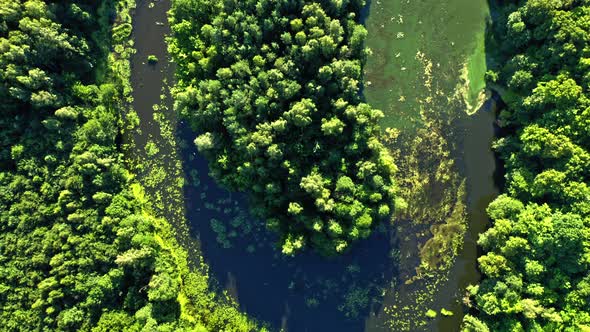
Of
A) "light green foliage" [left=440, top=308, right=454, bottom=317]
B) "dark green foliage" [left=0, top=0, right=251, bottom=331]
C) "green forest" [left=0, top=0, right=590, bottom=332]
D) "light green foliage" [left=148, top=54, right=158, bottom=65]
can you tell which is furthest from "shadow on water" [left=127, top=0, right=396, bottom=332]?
"light green foliage" [left=148, top=54, right=158, bottom=65]

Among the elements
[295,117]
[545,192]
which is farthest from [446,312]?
[295,117]

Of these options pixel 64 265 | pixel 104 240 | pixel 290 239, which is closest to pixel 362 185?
pixel 290 239

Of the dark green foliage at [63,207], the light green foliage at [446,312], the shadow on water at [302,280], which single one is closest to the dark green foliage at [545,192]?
the light green foliage at [446,312]

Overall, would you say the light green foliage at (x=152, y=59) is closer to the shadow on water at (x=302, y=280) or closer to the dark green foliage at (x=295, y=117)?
the dark green foliage at (x=295, y=117)

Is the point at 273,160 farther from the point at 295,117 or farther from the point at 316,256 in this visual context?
the point at 316,256

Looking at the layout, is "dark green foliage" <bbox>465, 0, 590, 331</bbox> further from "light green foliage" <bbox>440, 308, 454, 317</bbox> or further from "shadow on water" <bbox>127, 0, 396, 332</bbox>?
"shadow on water" <bbox>127, 0, 396, 332</bbox>
